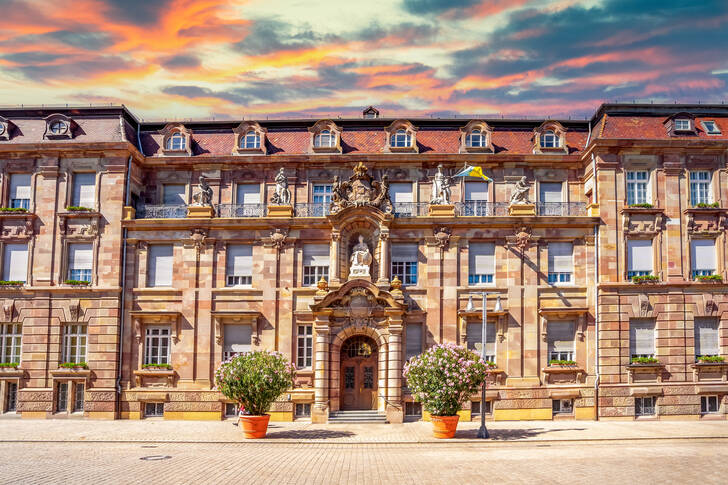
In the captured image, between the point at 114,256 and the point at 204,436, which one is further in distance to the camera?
the point at 114,256

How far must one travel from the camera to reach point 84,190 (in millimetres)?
37188

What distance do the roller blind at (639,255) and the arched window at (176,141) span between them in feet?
81.0

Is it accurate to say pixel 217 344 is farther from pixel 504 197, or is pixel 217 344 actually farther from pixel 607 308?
pixel 607 308

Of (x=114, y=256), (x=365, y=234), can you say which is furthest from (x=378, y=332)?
(x=114, y=256)

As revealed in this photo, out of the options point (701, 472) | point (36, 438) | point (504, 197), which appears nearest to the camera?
point (701, 472)

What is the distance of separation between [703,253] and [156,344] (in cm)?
2873

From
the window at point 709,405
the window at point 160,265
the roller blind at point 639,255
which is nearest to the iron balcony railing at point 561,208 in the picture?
the roller blind at point 639,255

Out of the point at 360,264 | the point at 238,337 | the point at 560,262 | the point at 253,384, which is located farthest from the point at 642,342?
the point at 238,337

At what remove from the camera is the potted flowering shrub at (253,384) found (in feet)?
93.0

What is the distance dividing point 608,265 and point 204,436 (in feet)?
70.0

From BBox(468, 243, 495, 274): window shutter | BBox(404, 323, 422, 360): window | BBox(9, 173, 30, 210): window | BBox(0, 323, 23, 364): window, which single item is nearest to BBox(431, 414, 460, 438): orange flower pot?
BBox(404, 323, 422, 360): window

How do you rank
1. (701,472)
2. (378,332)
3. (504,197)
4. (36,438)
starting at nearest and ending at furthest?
1. (701,472)
2. (36,438)
3. (378,332)
4. (504,197)

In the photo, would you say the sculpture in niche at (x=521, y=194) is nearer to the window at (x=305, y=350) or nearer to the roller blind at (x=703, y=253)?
the roller blind at (x=703, y=253)

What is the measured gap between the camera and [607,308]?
3519cm
